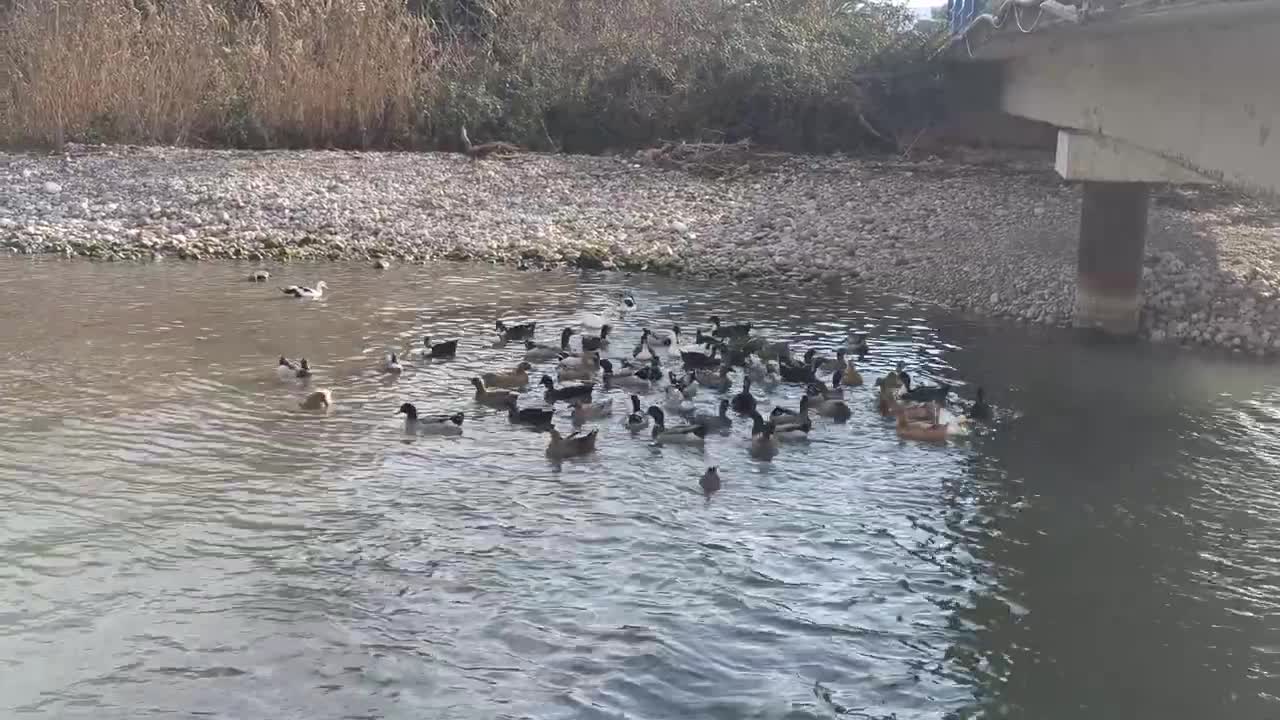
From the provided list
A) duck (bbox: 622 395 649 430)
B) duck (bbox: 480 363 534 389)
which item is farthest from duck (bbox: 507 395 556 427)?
duck (bbox: 480 363 534 389)

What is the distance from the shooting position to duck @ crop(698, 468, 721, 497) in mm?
10914

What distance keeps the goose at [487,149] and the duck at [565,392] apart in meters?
14.5

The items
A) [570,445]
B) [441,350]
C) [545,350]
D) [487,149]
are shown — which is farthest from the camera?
[487,149]

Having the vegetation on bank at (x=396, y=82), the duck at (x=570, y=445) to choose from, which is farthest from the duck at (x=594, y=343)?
the vegetation on bank at (x=396, y=82)

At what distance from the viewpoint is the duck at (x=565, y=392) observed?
13336 mm

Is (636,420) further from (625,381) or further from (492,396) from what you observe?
(625,381)

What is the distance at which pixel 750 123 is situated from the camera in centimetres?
2814

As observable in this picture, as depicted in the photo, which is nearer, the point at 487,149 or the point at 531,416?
Answer: the point at 531,416

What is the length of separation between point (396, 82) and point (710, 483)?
19576mm

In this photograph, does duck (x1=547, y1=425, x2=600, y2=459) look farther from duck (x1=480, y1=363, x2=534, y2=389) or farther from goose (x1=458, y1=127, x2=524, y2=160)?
goose (x1=458, y1=127, x2=524, y2=160)

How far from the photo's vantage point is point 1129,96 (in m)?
12.5

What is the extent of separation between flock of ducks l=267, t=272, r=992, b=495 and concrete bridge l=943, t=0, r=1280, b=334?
3.12 meters

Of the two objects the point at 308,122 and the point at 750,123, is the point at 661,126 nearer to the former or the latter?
the point at 750,123

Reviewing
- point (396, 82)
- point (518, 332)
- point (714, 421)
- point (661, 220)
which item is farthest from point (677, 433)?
point (396, 82)
